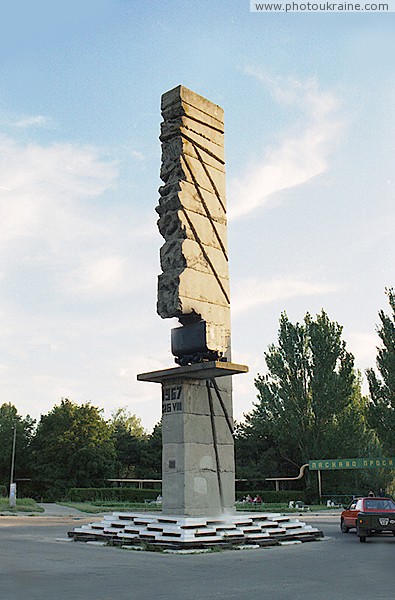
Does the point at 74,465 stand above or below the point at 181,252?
below

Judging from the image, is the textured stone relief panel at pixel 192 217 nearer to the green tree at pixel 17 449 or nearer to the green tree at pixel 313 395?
the green tree at pixel 313 395

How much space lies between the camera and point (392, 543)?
16.8 meters

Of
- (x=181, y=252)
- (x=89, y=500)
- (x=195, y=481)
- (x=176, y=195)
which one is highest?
(x=176, y=195)

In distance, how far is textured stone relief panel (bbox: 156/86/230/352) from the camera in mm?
17703

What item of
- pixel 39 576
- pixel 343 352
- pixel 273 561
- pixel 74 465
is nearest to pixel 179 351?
pixel 273 561

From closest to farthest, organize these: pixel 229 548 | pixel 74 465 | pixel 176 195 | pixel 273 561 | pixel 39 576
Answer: pixel 39 576, pixel 273 561, pixel 229 548, pixel 176 195, pixel 74 465

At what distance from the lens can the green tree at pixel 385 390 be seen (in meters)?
39.9

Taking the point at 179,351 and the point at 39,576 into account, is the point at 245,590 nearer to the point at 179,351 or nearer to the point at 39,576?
the point at 39,576

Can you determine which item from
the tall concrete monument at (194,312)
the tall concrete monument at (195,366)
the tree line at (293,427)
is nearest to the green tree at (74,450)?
the tree line at (293,427)

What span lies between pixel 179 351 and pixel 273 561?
256 inches

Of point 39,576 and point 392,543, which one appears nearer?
point 39,576

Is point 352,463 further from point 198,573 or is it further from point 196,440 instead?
point 198,573

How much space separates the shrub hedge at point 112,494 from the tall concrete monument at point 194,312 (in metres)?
29.2

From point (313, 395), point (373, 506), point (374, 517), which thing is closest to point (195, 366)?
point (374, 517)
